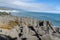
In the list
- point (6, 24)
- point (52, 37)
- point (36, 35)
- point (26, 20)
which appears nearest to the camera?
point (52, 37)

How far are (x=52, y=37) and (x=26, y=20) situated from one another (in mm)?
6988

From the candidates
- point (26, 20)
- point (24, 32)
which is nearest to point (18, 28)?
point (24, 32)

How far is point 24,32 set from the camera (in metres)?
25.0

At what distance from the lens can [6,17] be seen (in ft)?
93.8

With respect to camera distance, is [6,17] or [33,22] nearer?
[6,17]

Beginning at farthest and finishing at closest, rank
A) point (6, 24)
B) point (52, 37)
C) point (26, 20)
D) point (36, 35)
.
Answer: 1. point (26, 20)
2. point (6, 24)
3. point (36, 35)
4. point (52, 37)

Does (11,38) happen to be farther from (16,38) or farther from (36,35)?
(36,35)

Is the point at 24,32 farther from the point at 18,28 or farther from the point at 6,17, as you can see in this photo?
the point at 6,17

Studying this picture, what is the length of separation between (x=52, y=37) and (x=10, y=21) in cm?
658

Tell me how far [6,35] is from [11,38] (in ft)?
2.11

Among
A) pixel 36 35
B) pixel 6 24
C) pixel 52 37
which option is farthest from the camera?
pixel 6 24

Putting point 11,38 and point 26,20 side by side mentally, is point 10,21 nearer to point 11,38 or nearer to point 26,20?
point 26,20

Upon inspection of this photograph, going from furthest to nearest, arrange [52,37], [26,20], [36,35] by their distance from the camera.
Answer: [26,20] → [36,35] → [52,37]

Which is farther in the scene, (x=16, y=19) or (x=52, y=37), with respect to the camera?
(x=16, y=19)
